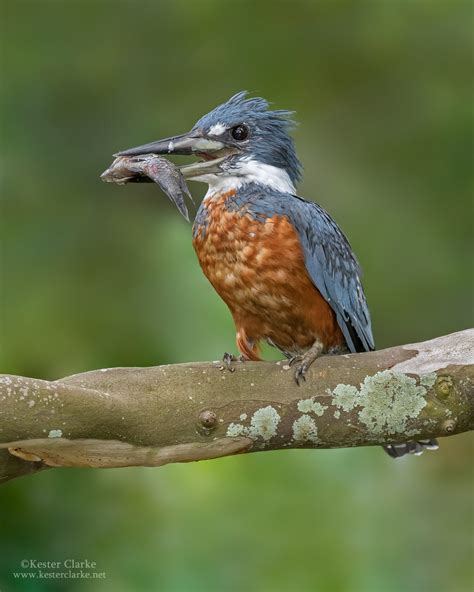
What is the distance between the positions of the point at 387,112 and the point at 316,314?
2308 millimetres

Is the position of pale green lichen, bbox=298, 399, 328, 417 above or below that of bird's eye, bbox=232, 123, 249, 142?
below

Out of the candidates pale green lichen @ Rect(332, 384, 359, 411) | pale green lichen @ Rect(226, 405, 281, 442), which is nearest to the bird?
pale green lichen @ Rect(332, 384, 359, 411)

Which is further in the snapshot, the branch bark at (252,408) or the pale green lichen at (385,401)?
the pale green lichen at (385,401)

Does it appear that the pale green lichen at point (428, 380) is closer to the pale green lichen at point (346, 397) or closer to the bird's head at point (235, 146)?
the pale green lichen at point (346, 397)

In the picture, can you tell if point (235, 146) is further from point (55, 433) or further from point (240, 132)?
point (55, 433)

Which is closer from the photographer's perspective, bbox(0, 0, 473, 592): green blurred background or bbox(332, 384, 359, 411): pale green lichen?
bbox(332, 384, 359, 411): pale green lichen

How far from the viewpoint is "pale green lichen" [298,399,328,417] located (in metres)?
3.34

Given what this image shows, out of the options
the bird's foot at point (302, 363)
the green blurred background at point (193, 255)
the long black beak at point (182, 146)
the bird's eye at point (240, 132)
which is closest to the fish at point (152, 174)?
the long black beak at point (182, 146)

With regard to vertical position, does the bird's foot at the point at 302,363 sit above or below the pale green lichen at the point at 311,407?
above

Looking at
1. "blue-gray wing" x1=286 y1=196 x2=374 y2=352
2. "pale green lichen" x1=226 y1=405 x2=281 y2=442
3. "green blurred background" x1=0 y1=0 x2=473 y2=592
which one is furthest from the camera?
"green blurred background" x1=0 y1=0 x2=473 y2=592

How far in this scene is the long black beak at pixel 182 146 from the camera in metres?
4.06

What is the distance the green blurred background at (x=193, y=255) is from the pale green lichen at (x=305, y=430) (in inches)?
42.7

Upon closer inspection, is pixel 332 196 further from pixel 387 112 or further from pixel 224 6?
pixel 224 6

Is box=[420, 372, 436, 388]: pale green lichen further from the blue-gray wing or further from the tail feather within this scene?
the tail feather
